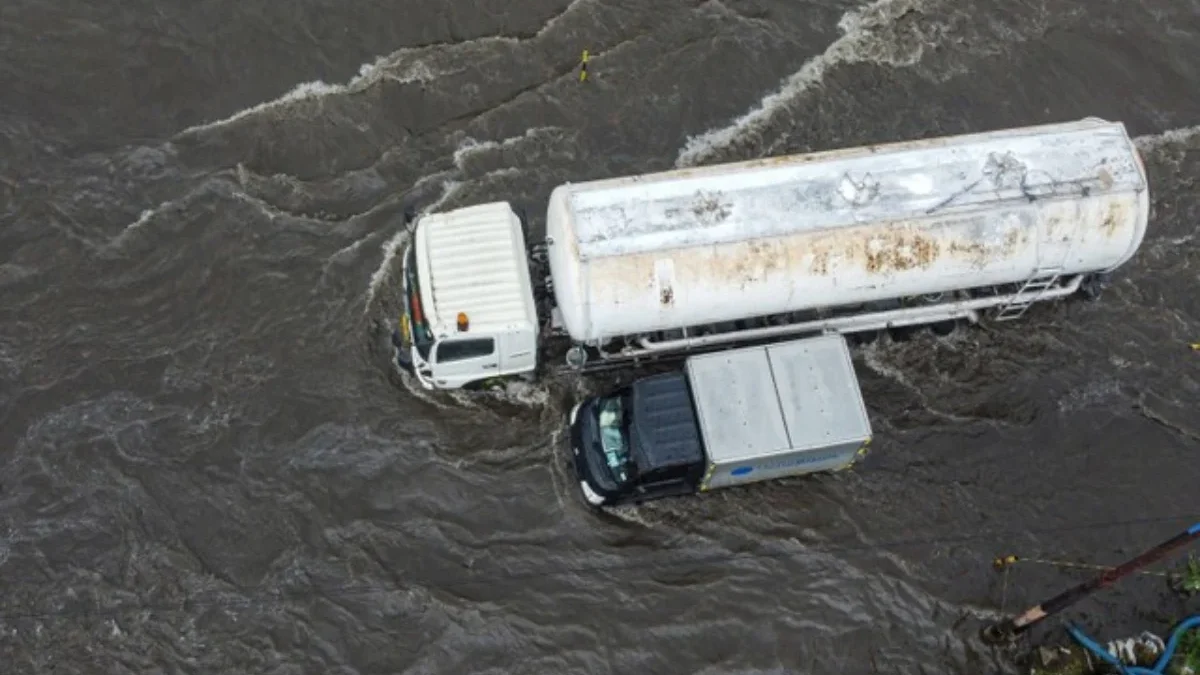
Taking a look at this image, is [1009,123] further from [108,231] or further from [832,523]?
[108,231]

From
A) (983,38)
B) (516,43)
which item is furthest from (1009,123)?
(516,43)

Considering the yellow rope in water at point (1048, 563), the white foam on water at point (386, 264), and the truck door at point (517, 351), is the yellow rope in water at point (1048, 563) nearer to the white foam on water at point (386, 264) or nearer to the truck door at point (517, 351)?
the truck door at point (517, 351)

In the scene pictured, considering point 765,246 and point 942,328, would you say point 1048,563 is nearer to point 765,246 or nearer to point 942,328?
point 942,328

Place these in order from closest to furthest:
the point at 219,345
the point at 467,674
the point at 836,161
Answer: the point at 467,674
the point at 836,161
the point at 219,345

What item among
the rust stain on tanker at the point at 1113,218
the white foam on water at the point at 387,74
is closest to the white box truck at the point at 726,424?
the rust stain on tanker at the point at 1113,218

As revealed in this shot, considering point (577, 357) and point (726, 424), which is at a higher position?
point (577, 357)

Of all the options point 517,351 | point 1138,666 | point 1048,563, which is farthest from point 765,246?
point 1138,666

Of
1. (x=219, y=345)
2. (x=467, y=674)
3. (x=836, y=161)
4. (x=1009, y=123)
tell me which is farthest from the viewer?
(x=1009, y=123)
